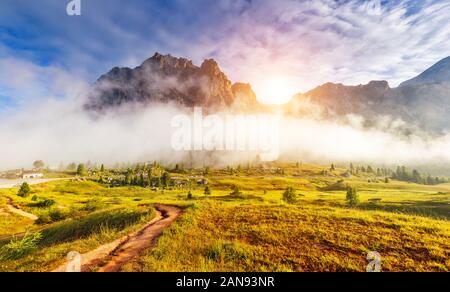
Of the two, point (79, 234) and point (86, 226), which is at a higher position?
point (86, 226)

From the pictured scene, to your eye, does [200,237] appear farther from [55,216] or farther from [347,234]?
[55,216]

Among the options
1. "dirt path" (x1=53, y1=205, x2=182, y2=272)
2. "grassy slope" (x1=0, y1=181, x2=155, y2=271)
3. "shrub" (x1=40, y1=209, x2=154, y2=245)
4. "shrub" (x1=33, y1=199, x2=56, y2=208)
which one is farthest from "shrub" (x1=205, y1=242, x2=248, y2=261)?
"shrub" (x1=33, y1=199, x2=56, y2=208)

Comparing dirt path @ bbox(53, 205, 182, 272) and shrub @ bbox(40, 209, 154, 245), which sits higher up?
dirt path @ bbox(53, 205, 182, 272)

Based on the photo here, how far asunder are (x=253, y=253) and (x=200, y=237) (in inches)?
207

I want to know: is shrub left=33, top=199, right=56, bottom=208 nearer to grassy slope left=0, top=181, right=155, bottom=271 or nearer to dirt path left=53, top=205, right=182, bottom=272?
grassy slope left=0, top=181, right=155, bottom=271

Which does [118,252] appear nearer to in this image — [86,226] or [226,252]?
[226,252]

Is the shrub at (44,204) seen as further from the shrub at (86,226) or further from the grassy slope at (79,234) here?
the shrub at (86,226)

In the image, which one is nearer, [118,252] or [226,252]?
[226,252]

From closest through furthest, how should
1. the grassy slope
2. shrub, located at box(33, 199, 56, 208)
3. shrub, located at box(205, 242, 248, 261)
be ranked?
shrub, located at box(205, 242, 248, 261)
the grassy slope
shrub, located at box(33, 199, 56, 208)

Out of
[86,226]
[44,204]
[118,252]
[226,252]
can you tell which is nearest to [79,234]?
[86,226]

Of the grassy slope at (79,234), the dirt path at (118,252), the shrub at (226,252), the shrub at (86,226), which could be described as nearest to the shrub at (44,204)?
the grassy slope at (79,234)
